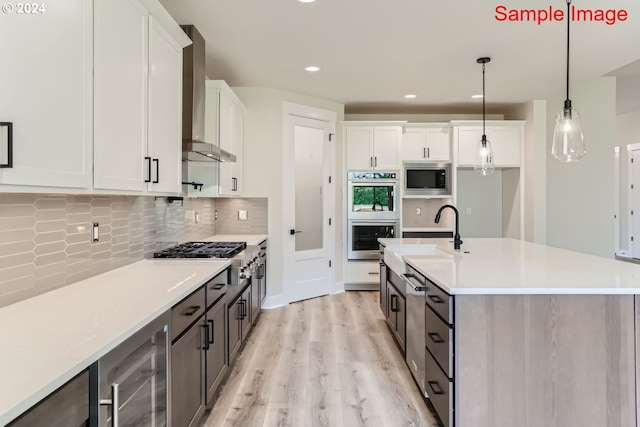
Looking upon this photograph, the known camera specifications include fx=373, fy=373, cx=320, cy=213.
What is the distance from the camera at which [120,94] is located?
173 centimetres

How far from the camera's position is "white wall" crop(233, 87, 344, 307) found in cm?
472

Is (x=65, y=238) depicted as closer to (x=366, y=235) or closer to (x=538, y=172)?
(x=366, y=235)

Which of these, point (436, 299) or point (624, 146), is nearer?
point (436, 299)

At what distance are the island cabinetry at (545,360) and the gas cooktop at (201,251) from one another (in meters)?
1.75

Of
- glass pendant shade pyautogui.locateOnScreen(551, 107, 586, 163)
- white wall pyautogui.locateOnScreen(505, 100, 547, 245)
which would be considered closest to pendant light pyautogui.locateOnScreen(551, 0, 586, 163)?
glass pendant shade pyautogui.locateOnScreen(551, 107, 586, 163)

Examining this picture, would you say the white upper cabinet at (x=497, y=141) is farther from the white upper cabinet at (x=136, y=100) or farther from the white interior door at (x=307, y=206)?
the white upper cabinet at (x=136, y=100)

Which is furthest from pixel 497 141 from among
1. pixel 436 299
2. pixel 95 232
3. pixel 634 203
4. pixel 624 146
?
pixel 95 232

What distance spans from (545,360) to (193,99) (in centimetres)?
285

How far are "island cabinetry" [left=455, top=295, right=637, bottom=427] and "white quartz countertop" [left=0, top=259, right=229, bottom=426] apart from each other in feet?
4.72

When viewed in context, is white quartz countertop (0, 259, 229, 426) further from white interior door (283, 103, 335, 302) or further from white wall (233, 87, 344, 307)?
white interior door (283, 103, 335, 302)

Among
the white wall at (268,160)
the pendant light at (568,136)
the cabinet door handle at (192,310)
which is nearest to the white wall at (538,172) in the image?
the pendant light at (568,136)

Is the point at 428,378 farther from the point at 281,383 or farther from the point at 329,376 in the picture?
the point at 281,383

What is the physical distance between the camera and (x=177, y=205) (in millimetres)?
3385

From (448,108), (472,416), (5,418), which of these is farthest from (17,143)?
(448,108)
